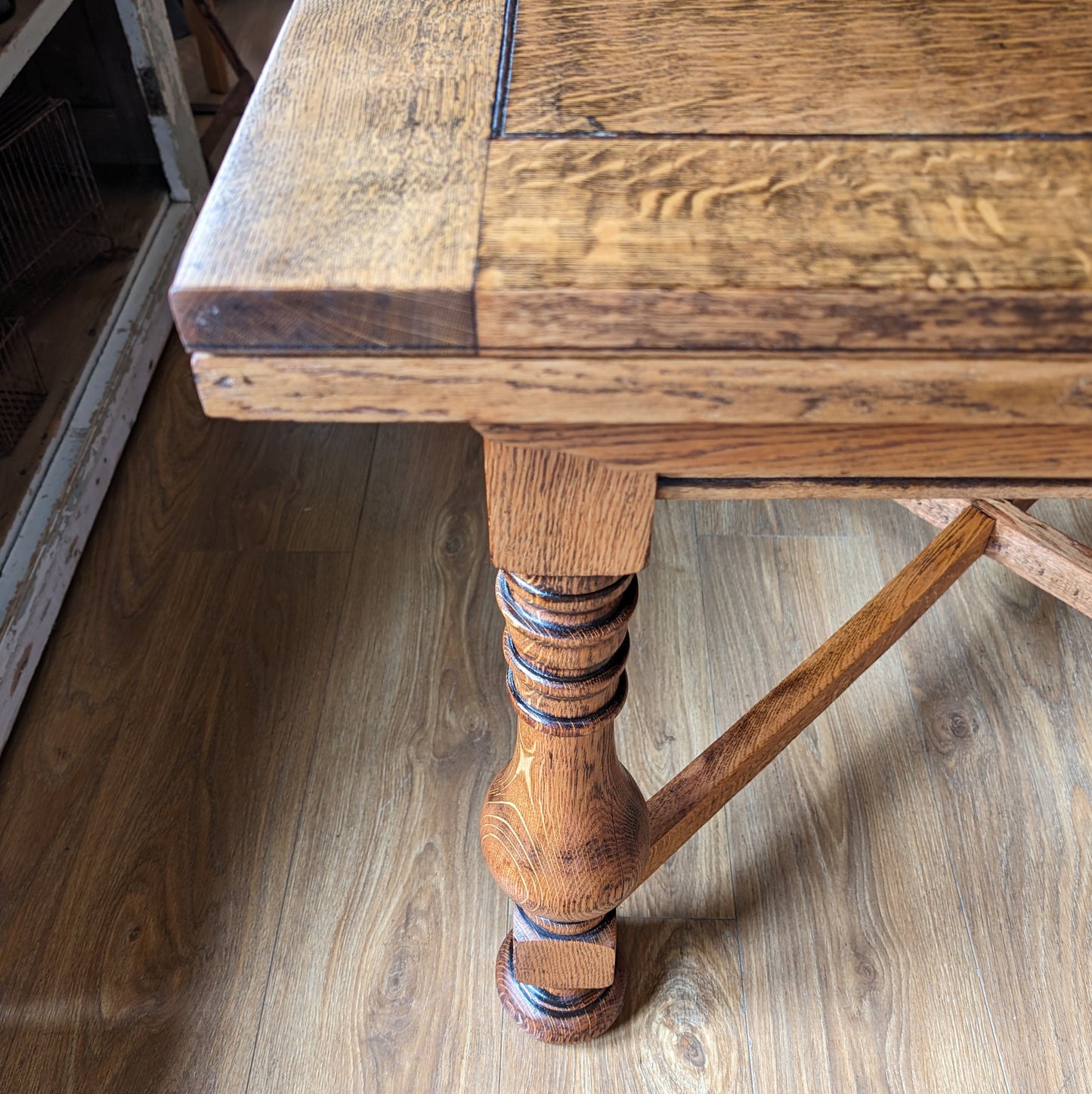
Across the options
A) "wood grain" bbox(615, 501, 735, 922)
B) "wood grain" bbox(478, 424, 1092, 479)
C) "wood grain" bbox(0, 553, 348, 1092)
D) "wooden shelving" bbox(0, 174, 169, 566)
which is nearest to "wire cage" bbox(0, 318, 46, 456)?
"wooden shelving" bbox(0, 174, 169, 566)

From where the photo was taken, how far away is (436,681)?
1038 millimetres

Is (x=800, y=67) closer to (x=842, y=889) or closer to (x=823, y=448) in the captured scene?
(x=823, y=448)

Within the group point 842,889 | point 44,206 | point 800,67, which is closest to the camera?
point 800,67

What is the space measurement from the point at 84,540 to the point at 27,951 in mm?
449

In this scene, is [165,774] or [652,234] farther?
[165,774]

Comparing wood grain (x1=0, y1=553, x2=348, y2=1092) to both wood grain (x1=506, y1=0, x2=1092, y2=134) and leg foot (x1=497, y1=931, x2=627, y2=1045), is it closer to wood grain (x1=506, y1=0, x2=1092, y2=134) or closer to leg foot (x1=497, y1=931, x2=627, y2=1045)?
leg foot (x1=497, y1=931, x2=627, y2=1045)

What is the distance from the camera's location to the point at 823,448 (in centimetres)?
46

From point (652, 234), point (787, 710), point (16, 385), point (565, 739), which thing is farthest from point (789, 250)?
point (16, 385)

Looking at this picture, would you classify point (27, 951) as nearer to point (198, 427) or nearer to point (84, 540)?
point (84, 540)

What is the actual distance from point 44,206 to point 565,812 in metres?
1.08

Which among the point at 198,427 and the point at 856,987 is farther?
the point at 198,427

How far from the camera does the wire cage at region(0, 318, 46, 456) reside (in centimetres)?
114

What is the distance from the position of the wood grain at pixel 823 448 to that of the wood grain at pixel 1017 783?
1.75ft

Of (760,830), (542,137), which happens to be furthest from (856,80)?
(760,830)
